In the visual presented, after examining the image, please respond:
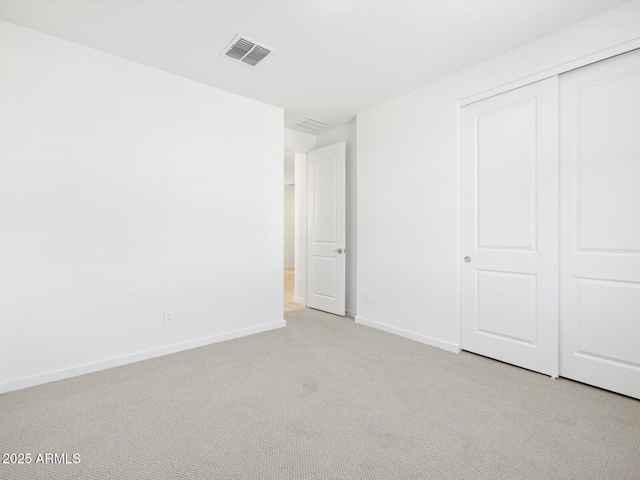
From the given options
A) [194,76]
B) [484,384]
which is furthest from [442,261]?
[194,76]

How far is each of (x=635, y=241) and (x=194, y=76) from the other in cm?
374

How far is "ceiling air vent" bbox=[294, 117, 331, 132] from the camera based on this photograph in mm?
4102

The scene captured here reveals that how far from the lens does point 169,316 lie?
288 centimetres

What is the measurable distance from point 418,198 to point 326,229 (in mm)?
1522

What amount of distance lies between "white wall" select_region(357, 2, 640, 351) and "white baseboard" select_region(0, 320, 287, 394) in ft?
4.92

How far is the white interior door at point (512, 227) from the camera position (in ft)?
7.77

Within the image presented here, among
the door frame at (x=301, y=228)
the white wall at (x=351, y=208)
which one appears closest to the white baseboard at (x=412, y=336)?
the white wall at (x=351, y=208)

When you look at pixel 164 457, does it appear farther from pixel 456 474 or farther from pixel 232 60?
pixel 232 60

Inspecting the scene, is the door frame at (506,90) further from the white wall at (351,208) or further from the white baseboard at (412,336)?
the white wall at (351,208)

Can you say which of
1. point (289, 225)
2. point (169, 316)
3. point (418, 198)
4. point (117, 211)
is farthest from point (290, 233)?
point (117, 211)

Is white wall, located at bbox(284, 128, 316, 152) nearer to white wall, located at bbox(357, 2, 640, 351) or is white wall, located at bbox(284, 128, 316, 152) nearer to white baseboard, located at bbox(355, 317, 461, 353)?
white wall, located at bbox(357, 2, 640, 351)

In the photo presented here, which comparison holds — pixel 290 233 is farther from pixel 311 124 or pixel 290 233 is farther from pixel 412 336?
pixel 412 336

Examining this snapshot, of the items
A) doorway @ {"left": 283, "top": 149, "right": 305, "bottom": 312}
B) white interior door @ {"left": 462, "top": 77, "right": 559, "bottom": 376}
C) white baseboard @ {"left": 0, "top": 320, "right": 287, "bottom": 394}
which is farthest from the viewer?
A: doorway @ {"left": 283, "top": 149, "right": 305, "bottom": 312}

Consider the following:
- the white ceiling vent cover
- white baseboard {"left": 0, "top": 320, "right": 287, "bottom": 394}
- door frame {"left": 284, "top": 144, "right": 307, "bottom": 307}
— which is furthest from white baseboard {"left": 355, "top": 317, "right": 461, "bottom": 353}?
the white ceiling vent cover
